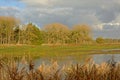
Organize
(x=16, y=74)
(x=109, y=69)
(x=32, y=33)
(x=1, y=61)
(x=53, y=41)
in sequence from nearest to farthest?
(x=16, y=74)
(x=1, y=61)
(x=109, y=69)
(x=32, y=33)
(x=53, y=41)

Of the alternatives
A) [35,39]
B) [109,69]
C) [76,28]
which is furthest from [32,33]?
[109,69]

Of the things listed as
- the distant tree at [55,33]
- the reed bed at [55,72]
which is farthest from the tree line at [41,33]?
the reed bed at [55,72]

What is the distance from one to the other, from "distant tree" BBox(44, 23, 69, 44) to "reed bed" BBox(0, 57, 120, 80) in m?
101

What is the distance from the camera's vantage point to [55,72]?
1076cm

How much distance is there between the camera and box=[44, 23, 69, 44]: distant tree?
11404cm

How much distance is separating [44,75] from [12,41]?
97.0m

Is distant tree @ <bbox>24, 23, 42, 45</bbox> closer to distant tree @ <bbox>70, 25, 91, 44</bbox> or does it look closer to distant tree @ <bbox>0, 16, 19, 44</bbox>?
distant tree @ <bbox>0, 16, 19, 44</bbox>

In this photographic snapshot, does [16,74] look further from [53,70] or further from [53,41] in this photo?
[53,41]

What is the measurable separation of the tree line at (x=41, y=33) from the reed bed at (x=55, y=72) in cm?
8678

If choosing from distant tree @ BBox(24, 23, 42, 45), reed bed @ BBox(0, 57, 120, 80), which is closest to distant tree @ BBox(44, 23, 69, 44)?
distant tree @ BBox(24, 23, 42, 45)

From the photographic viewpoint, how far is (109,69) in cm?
1134

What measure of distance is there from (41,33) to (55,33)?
7.84 m

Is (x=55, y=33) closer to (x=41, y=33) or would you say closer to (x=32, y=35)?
(x=41, y=33)

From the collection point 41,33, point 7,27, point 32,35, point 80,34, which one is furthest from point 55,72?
point 80,34
